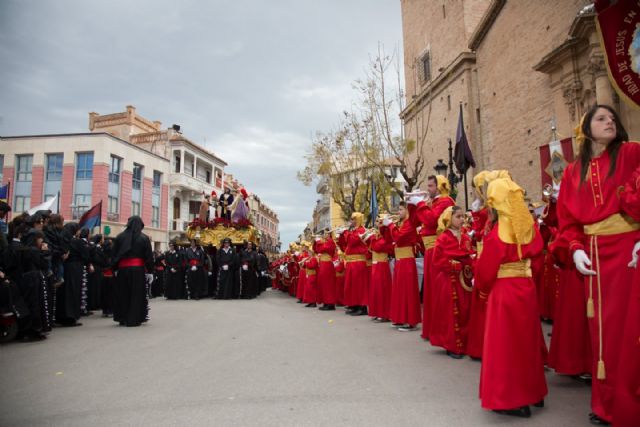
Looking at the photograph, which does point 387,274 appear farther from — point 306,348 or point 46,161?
point 46,161

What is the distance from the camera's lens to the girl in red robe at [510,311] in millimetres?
3502

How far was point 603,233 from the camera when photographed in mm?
3293

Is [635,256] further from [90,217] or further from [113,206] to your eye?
[113,206]

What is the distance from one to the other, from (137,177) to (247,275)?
27.5 meters

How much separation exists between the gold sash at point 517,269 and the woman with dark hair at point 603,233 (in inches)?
15.3

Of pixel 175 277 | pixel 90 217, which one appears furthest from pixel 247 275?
pixel 90 217

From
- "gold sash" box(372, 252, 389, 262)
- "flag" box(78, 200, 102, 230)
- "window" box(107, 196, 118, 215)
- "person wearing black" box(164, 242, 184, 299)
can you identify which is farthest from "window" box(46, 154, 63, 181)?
"gold sash" box(372, 252, 389, 262)

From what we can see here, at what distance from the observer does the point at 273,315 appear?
35.2ft

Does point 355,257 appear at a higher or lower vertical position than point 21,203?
lower

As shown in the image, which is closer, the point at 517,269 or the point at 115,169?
the point at 517,269

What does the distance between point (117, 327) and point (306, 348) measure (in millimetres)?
4761

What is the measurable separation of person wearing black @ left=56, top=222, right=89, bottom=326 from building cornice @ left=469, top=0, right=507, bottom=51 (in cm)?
1947

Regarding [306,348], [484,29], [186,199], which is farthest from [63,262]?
[186,199]

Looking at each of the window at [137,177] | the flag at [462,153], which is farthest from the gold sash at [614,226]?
the window at [137,177]
